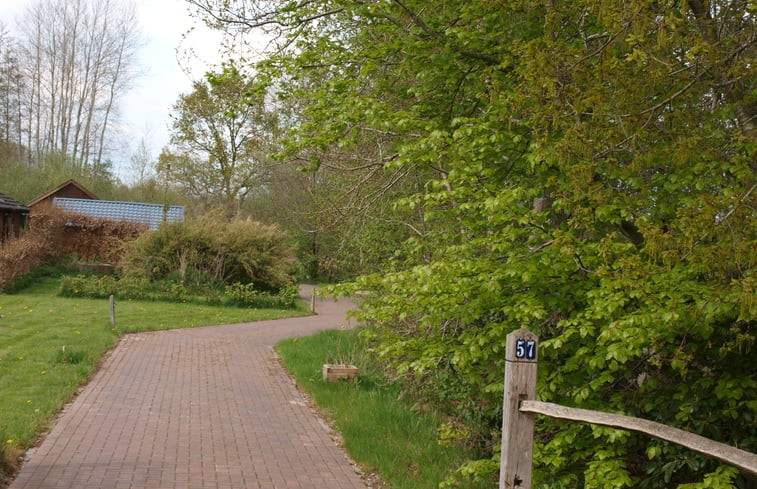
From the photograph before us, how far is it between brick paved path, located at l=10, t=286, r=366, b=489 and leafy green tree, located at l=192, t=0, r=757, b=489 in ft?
6.59

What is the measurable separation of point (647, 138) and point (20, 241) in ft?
83.3

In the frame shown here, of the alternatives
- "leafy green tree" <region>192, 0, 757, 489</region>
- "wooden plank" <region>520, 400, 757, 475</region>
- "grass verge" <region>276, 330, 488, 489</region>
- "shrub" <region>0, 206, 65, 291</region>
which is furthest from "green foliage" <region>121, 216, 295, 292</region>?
"wooden plank" <region>520, 400, 757, 475</region>

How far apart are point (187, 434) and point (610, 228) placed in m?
5.39

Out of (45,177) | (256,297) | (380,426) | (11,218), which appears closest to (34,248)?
(11,218)

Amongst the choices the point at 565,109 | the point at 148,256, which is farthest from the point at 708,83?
the point at 148,256

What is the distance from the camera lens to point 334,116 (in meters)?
9.16

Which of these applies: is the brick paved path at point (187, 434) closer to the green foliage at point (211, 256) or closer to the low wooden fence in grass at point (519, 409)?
the low wooden fence in grass at point (519, 409)

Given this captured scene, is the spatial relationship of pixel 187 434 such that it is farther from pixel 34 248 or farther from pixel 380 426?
pixel 34 248

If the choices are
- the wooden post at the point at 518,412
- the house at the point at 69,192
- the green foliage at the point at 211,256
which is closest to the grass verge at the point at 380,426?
the wooden post at the point at 518,412

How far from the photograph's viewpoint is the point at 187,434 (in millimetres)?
8781

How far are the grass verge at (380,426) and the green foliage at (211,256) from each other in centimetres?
1432

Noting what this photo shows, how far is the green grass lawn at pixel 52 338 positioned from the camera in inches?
352

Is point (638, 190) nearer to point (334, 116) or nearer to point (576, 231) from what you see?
point (576, 231)

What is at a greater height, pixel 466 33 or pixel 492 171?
pixel 466 33
